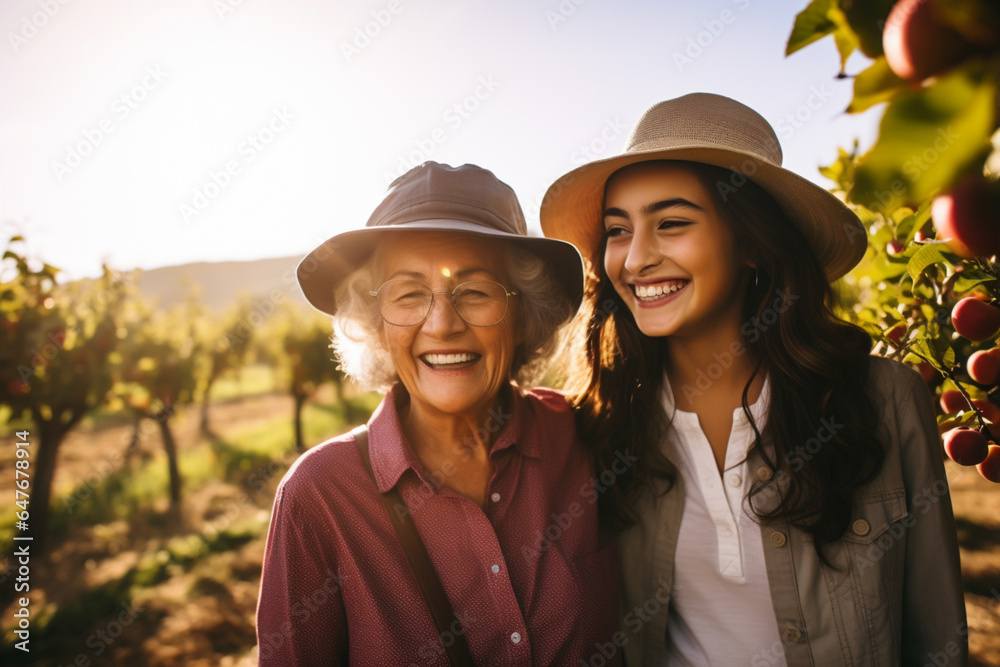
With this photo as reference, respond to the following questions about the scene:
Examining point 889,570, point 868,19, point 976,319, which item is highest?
point 868,19

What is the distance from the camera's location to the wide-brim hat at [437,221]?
5.84 feet

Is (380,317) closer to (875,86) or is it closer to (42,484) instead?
(875,86)

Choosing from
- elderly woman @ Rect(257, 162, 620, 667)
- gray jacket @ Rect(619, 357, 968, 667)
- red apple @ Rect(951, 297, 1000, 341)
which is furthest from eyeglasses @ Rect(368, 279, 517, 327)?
red apple @ Rect(951, 297, 1000, 341)

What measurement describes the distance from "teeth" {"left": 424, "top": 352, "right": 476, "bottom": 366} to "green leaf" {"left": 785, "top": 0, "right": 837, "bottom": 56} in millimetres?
1390

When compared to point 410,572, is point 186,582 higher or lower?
lower

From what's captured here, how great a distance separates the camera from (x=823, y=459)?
1.66m

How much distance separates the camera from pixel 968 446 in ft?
4.54

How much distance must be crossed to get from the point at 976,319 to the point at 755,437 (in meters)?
0.71

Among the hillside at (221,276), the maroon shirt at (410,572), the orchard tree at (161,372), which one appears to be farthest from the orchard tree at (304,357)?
the hillside at (221,276)

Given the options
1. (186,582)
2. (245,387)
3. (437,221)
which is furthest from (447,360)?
(245,387)

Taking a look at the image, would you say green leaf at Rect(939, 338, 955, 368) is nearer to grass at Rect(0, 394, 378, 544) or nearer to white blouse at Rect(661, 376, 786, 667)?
white blouse at Rect(661, 376, 786, 667)

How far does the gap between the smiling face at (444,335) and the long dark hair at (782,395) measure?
1.77 ft

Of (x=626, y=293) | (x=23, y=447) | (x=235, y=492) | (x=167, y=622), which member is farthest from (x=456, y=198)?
(x=235, y=492)
